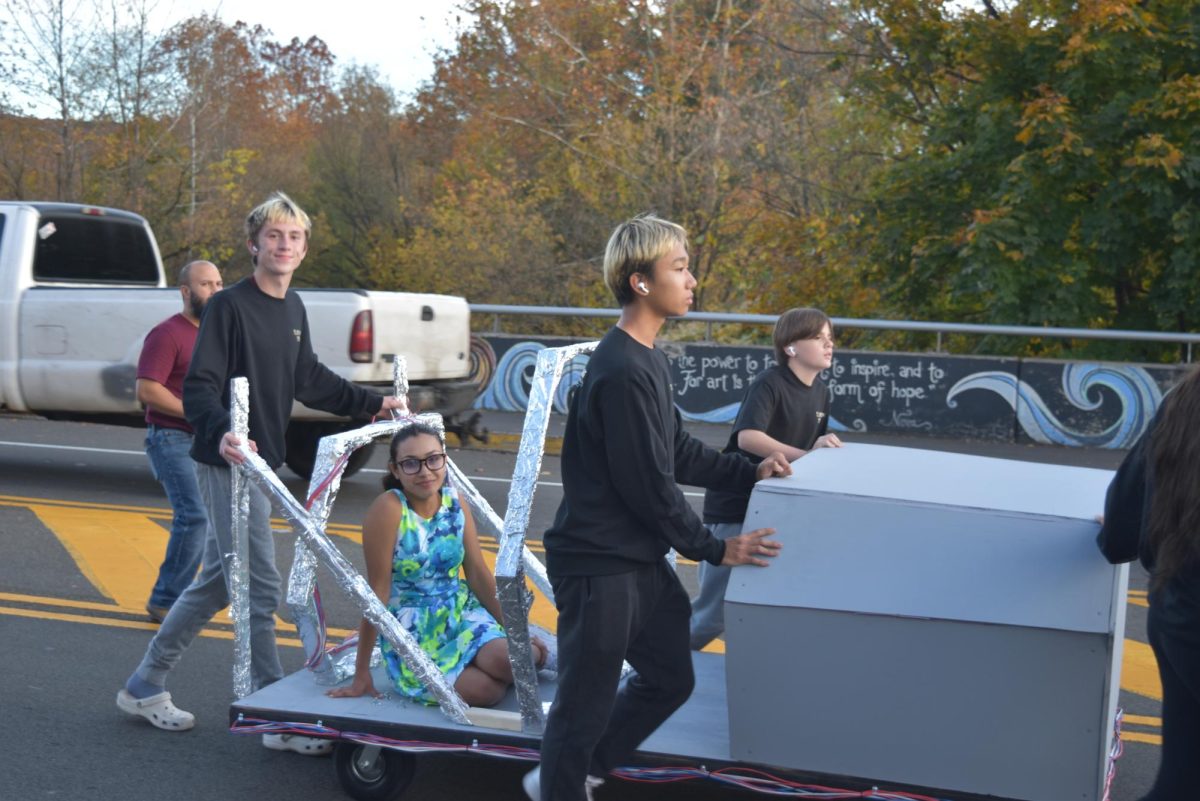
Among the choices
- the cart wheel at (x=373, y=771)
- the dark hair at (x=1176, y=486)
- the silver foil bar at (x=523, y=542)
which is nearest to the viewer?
the dark hair at (x=1176, y=486)

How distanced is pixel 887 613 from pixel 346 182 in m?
31.9

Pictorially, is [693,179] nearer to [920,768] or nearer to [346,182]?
[346,182]

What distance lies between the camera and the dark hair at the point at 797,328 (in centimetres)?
530

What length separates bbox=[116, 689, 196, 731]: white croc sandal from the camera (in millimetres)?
5281

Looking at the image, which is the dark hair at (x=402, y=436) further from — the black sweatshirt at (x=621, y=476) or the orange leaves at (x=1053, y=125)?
the orange leaves at (x=1053, y=125)

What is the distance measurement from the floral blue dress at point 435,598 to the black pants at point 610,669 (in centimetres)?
83

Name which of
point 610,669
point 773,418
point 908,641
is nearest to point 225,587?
point 610,669

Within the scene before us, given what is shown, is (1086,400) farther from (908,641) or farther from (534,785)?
(534,785)

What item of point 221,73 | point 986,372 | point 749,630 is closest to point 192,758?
point 749,630

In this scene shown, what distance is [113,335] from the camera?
416 inches

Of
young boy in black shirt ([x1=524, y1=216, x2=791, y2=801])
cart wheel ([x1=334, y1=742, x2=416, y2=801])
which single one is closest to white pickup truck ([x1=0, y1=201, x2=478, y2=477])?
cart wheel ([x1=334, y1=742, x2=416, y2=801])

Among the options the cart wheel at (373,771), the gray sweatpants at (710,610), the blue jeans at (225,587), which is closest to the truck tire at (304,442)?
the blue jeans at (225,587)

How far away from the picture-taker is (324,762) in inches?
195

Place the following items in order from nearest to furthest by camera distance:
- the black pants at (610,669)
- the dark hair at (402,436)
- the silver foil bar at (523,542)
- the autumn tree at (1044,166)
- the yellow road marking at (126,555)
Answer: the black pants at (610,669), the silver foil bar at (523,542), the dark hair at (402,436), the yellow road marking at (126,555), the autumn tree at (1044,166)
